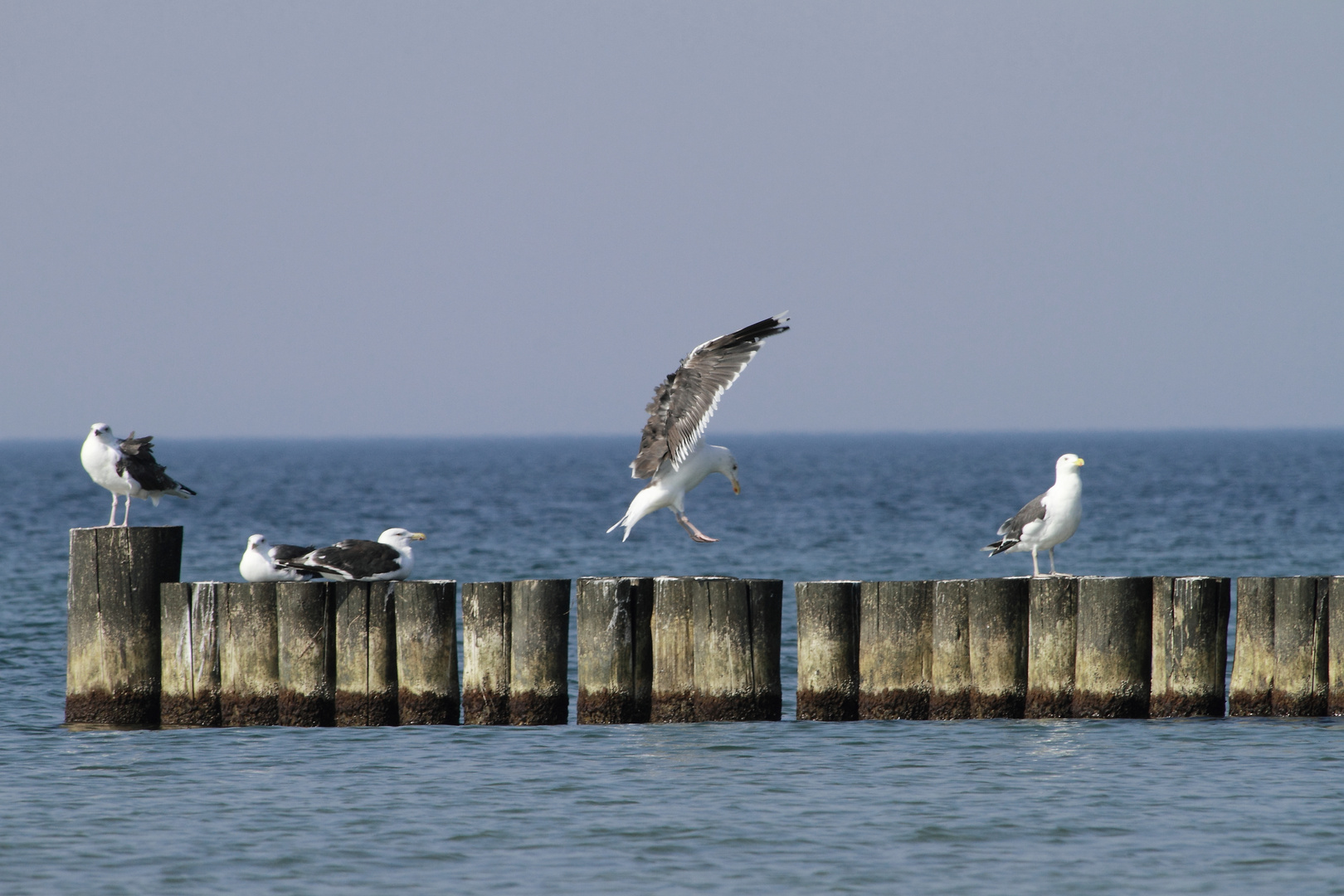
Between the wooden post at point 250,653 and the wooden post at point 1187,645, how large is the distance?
20.6 ft

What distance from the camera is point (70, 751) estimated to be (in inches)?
437

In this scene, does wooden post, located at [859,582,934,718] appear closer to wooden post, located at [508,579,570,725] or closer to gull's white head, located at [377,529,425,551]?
wooden post, located at [508,579,570,725]

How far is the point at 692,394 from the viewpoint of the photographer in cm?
1190

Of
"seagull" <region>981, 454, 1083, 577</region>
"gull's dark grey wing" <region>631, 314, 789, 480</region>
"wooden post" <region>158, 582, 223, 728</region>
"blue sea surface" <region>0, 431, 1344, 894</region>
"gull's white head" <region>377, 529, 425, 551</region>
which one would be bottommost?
"blue sea surface" <region>0, 431, 1344, 894</region>

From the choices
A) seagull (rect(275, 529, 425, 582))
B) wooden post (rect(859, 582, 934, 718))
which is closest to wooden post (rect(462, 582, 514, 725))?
seagull (rect(275, 529, 425, 582))

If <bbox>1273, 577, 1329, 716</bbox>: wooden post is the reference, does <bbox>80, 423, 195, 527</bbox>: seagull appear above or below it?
above

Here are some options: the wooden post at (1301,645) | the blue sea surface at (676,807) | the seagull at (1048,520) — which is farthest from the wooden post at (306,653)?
the wooden post at (1301,645)

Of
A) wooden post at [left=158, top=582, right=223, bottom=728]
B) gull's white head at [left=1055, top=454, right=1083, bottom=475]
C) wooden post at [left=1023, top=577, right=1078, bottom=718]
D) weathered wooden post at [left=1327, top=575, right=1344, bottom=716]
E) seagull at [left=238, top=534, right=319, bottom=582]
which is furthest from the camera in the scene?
gull's white head at [left=1055, top=454, right=1083, bottom=475]

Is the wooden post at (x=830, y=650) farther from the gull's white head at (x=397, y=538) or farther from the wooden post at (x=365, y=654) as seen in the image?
the gull's white head at (x=397, y=538)

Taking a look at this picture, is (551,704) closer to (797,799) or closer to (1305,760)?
(797,799)

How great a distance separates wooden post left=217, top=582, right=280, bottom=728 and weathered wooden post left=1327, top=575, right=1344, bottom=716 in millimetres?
7450

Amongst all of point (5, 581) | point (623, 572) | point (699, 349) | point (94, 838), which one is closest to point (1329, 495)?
→ point (623, 572)

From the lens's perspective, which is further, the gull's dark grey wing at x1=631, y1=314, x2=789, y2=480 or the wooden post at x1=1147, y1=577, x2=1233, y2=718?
the gull's dark grey wing at x1=631, y1=314, x2=789, y2=480

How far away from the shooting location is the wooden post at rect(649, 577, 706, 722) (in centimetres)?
1067
